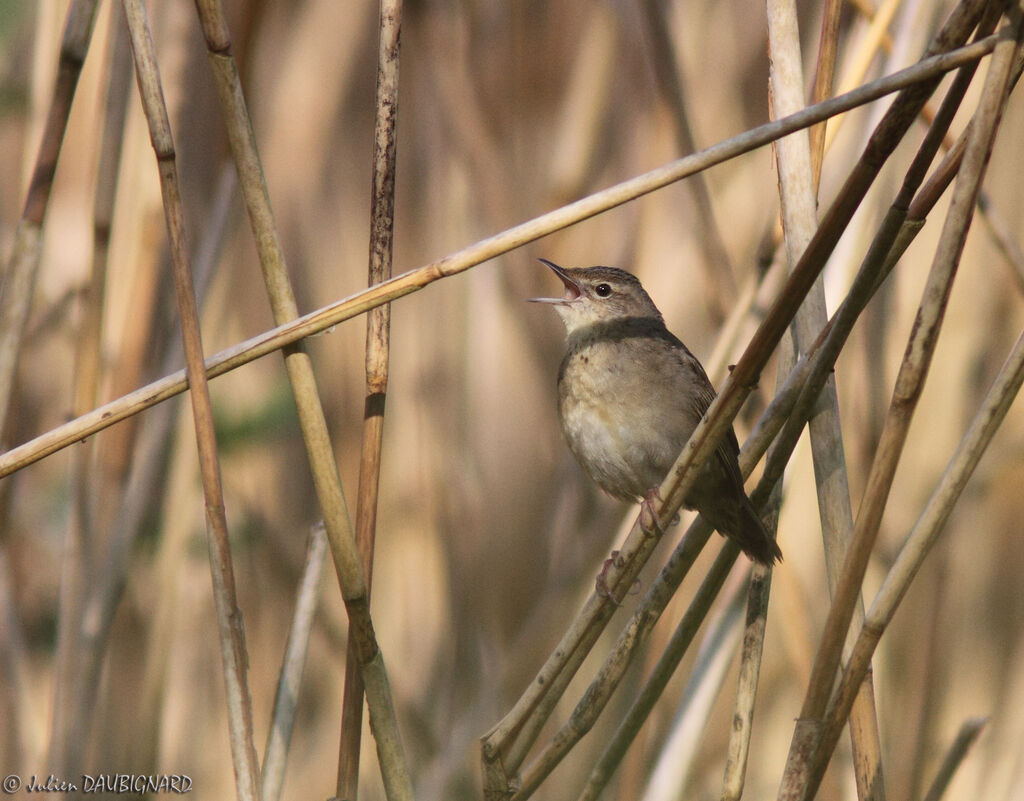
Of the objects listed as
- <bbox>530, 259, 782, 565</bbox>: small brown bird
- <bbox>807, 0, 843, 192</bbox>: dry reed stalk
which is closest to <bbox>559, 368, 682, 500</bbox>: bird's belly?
<bbox>530, 259, 782, 565</bbox>: small brown bird

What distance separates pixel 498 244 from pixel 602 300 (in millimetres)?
1016

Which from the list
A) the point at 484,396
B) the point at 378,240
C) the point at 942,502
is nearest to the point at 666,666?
the point at 942,502

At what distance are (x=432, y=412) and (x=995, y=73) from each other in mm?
1678

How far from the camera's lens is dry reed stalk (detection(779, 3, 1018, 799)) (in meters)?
0.82

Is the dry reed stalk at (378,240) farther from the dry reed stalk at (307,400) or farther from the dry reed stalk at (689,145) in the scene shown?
the dry reed stalk at (689,145)

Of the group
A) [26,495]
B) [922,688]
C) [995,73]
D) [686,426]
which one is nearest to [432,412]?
[686,426]

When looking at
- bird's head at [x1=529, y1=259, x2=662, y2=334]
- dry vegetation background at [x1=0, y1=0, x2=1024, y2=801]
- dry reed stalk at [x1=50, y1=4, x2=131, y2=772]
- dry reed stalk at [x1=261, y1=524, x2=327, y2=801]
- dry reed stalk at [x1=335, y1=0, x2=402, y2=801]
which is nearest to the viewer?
dry reed stalk at [x1=335, y1=0, x2=402, y2=801]

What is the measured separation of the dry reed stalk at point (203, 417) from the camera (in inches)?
41.2

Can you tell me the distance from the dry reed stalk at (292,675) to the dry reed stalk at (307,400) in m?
0.29

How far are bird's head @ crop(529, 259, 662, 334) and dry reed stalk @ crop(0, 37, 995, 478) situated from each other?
3.15 ft

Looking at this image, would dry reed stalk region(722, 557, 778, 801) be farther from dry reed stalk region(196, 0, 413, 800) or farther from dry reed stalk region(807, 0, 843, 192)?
dry reed stalk region(807, 0, 843, 192)

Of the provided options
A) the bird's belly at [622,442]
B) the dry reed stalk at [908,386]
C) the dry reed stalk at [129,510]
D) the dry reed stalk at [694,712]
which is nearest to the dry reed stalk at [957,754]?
the dry reed stalk at [694,712]

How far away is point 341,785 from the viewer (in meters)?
1.19

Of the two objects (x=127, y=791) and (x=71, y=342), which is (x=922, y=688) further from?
(x=71, y=342)
